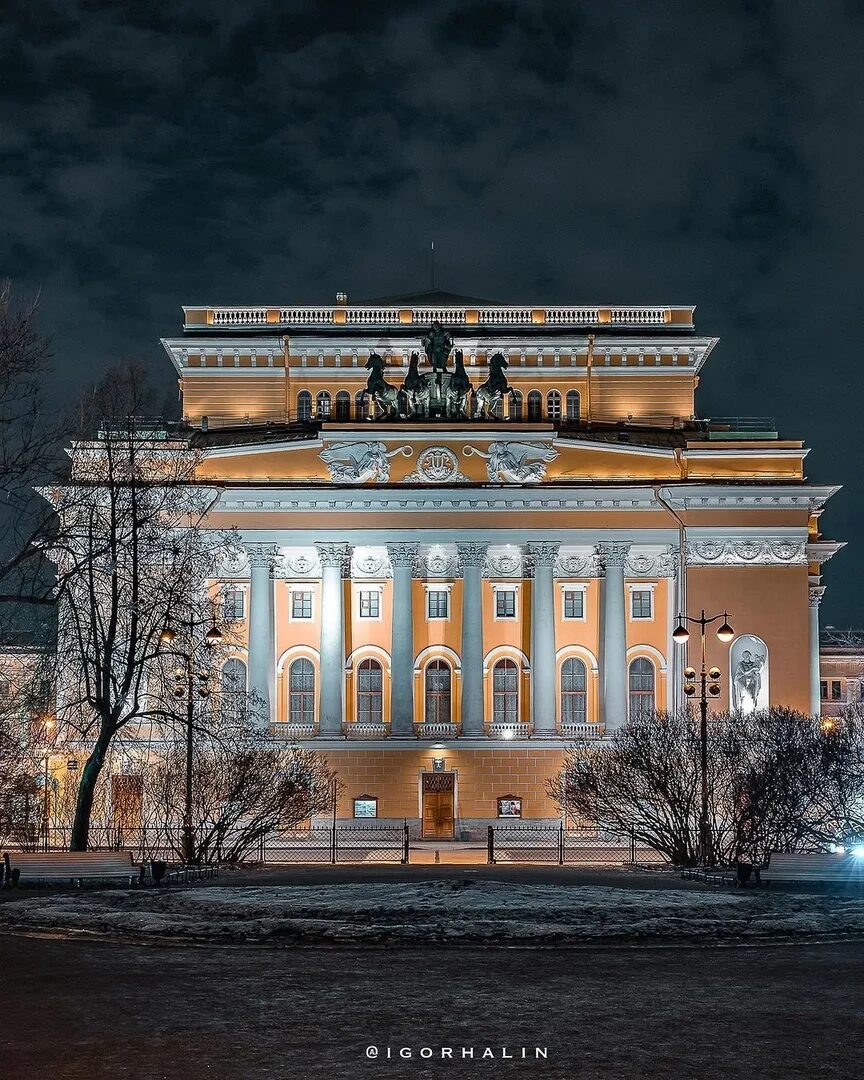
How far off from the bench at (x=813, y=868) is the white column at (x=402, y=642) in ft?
79.5

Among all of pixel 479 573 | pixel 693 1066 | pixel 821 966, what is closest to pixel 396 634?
pixel 479 573

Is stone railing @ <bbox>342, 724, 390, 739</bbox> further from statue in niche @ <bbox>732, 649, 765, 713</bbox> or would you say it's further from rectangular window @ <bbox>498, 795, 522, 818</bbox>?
statue in niche @ <bbox>732, 649, 765, 713</bbox>

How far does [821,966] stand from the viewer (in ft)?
55.5

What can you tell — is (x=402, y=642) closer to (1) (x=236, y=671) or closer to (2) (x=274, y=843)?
(1) (x=236, y=671)

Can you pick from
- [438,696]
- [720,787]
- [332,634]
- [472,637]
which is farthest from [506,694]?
[720,787]

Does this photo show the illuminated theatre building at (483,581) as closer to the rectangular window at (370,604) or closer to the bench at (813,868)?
the rectangular window at (370,604)

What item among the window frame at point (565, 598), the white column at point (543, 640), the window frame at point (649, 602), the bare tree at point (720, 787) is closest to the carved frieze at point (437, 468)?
the white column at point (543, 640)

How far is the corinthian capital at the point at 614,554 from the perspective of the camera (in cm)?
5778

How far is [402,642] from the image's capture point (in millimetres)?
57062

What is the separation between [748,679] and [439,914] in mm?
37383

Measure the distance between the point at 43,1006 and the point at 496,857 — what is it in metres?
30.6

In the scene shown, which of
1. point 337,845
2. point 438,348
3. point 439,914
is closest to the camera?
point 439,914

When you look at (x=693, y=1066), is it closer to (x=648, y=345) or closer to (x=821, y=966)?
(x=821, y=966)

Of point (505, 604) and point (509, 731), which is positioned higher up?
point (505, 604)
